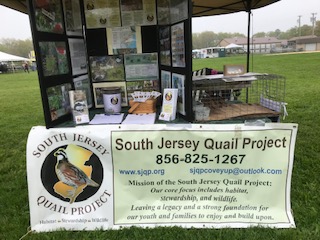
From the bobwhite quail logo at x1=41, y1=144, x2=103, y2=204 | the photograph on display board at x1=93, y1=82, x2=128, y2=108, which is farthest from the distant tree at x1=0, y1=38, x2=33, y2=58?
the bobwhite quail logo at x1=41, y1=144, x2=103, y2=204

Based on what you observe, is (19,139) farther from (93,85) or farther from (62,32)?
(62,32)

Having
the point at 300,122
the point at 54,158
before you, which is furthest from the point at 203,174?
the point at 300,122

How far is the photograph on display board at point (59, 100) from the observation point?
2224 mm

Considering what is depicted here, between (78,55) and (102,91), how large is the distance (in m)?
0.43

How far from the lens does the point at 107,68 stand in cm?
288

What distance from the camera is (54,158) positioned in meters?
2.27

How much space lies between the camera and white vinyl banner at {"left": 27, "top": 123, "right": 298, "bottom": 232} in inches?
87.0

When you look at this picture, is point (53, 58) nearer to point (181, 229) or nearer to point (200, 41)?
point (181, 229)

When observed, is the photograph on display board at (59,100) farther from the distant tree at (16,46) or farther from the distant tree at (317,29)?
the distant tree at (317,29)

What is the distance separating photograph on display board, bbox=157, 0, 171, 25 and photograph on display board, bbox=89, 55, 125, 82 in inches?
20.6

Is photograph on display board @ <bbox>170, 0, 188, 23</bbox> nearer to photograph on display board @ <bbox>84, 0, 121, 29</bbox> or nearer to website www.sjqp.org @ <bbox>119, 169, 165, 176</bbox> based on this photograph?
photograph on display board @ <bbox>84, 0, 121, 29</bbox>

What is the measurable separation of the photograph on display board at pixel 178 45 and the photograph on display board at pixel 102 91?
70 centimetres

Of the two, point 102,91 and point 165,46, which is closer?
point 165,46

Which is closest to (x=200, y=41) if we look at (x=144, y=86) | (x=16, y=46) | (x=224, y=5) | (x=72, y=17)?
(x=16, y=46)
